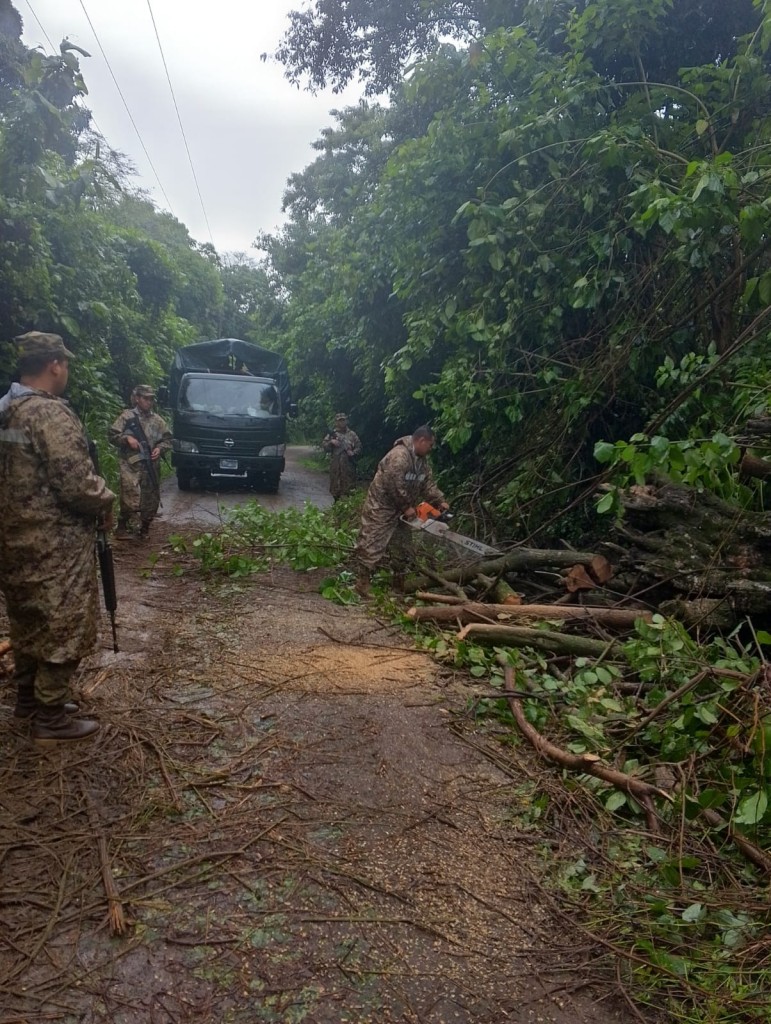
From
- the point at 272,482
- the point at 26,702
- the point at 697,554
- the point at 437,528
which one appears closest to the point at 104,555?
the point at 26,702

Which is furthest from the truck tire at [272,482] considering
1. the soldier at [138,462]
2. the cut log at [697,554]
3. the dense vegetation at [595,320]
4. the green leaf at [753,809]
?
the green leaf at [753,809]

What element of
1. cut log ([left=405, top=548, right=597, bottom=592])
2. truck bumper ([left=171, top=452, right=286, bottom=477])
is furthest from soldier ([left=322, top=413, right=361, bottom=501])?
cut log ([left=405, top=548, right=597, bottom=592])

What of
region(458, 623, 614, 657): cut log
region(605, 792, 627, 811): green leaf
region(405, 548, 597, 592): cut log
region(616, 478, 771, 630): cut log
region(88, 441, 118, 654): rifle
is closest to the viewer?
region(605, 792, 627, 811): green leaf

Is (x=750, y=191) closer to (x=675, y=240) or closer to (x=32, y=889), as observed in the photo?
(x=675, y=240)

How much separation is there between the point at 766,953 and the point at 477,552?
160 inches

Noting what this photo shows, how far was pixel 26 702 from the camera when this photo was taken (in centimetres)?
346

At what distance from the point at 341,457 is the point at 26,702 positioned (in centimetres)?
902

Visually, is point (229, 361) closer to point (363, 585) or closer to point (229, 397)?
point (229, 397)

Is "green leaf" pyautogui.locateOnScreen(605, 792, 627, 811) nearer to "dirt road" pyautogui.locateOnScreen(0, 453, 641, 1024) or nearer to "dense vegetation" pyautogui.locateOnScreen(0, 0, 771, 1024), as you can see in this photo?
"dense vegetation" pyautogui.locateOnScreen(0, 0, 771, 1024)

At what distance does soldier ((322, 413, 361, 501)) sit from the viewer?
12219 millimetres

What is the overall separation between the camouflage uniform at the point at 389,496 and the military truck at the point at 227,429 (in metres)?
6.57

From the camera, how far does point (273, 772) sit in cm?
316

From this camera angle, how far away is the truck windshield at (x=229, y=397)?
1288 cm

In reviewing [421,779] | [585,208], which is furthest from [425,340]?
[421,779]
